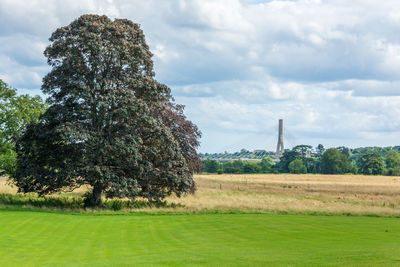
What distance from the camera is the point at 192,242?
742 inches

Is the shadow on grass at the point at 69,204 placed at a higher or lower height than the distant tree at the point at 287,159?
lower

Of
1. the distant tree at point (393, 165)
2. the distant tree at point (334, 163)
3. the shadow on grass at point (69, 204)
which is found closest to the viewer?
the shadow on grass at point (69, 204)

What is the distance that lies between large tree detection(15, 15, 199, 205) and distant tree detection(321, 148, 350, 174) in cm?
13396

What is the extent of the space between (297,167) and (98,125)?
137360mm

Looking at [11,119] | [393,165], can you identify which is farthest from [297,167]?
[11,119]

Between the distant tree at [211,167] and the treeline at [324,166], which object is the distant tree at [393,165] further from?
the distant tree at [211,167]

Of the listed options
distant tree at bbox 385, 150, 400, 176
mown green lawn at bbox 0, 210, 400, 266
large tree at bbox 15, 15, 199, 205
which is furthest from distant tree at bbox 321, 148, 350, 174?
mown green lawn at bbox 0, 210, 400, 266

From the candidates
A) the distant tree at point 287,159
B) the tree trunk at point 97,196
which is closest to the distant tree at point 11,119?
the tree trunk at point 97,196

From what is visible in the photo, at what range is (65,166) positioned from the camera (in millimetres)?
32656

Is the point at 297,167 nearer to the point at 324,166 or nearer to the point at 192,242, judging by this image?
the point at 324,166

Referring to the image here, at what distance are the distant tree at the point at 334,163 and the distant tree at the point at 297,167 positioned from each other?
695 cm

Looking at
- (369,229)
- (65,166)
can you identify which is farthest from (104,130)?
(369,229)

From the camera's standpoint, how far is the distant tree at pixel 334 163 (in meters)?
161

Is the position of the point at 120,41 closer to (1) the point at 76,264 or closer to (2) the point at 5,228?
(2) the point at 5,228
